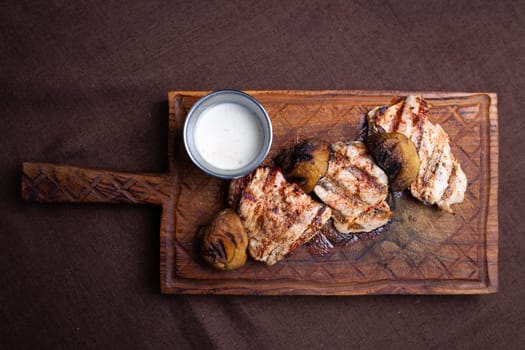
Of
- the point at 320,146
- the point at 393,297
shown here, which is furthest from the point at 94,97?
the point at 393,297

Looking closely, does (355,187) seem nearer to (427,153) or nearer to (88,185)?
(427,153)

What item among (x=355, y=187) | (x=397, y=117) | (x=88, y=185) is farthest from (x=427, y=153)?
(x=88, y=185)

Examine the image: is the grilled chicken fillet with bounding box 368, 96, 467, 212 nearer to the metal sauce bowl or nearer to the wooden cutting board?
the wooden cutting board

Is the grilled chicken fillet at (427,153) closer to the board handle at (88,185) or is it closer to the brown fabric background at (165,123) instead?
the brown fabric background at (165,123)

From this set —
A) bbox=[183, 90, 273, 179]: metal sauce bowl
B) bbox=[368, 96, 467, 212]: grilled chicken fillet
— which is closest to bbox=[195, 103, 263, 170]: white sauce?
bbox=[183, 90, 273, 179]: metal sauce bowl

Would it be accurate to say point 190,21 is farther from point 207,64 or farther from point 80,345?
point 80,345

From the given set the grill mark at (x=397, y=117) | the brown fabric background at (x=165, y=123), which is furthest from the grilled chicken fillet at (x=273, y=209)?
the grill mark at (x=397, y=117)
